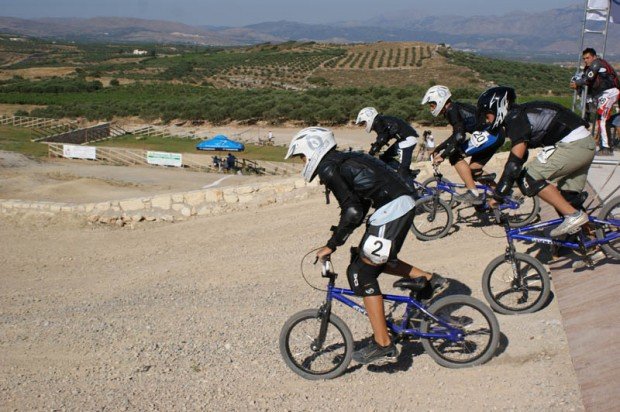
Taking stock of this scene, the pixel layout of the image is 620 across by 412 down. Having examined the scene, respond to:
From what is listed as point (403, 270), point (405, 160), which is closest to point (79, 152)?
point (405, 160)

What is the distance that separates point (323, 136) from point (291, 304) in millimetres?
2998

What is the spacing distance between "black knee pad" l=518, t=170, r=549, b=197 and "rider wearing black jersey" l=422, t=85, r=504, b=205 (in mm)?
1749

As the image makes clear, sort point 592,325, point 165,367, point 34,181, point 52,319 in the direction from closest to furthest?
point 592,325
point 165,367
point 52,319
point 34,181

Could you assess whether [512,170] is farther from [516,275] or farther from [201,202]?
[201,202]

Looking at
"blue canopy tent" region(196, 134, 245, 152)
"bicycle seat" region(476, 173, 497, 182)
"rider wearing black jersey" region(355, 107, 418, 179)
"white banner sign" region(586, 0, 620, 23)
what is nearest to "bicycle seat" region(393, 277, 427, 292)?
"bicycle seat" region(476, 173, 497, 182)

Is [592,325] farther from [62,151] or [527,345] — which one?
[62,151]

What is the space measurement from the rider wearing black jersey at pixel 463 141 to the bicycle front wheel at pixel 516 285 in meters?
2.41

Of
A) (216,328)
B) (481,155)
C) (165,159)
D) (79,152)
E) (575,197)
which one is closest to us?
(575,197)

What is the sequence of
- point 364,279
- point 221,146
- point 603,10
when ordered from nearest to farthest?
point 364,279 → point 603,10 → point 221,146

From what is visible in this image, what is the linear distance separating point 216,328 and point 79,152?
29281 mm

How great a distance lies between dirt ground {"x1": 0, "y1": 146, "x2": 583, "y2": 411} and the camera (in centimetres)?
546

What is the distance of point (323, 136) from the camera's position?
17.4ft

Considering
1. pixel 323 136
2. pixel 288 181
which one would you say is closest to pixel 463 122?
pixel 323 136

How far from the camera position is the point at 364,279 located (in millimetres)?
5297
